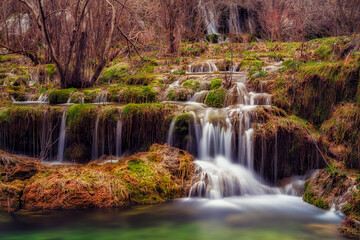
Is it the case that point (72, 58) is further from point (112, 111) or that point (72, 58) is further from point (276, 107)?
point (276, 107)

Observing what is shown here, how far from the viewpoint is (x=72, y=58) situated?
1117cm

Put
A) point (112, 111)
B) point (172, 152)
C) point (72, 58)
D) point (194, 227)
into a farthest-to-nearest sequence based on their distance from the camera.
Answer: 1. point (72, 58)
2. point (112, 111)
3. point (172, 152)
4. point (194, 227)

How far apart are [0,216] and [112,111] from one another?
147 inches

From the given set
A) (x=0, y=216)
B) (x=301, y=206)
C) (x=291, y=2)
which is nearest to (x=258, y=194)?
(x=301, y=206)

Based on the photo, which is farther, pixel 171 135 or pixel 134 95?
pixel 134 95

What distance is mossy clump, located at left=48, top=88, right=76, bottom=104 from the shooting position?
1054cm

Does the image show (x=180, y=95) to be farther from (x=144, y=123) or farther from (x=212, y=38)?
(x=212, y=38)

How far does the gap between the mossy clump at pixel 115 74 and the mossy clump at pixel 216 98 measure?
4.60 m

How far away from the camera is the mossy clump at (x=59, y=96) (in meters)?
10.5

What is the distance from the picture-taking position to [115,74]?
13234mm

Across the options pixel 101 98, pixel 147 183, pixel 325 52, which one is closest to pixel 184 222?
pixel 147 183

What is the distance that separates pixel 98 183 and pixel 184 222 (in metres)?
1.69

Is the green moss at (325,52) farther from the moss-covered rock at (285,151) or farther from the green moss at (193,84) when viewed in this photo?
the moss-covered rock at (285,151)

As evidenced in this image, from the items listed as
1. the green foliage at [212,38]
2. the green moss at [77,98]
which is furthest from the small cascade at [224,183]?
the green foliage at [212,38]
